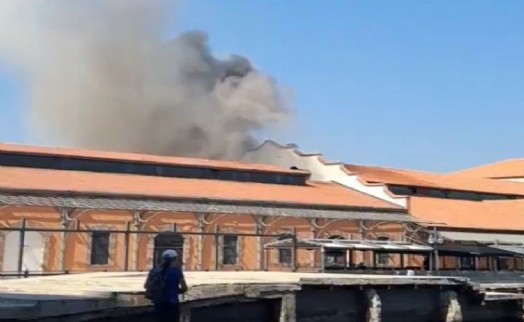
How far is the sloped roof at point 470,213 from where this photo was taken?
39844mm

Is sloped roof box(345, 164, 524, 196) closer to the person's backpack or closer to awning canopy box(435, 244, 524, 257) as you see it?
awning canopy box(435, 244, 524, 257)

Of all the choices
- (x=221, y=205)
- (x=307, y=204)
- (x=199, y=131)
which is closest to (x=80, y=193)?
(x=221, y=205)

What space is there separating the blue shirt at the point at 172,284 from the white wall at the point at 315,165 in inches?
1178

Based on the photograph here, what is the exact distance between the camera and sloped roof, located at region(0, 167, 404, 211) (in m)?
29.8

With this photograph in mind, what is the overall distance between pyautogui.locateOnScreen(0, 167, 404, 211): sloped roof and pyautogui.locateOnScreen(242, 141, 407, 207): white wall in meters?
0.77

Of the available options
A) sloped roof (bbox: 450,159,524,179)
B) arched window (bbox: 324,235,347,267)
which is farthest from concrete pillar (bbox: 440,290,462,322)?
sloped roof (bbox: 450,159,524,179)

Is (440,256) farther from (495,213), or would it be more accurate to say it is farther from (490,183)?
(490,183)

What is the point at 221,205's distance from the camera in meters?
33.1

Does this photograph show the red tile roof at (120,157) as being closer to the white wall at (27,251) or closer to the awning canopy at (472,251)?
the white wall at (27,251)

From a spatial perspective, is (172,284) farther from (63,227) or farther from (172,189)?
(172,189)

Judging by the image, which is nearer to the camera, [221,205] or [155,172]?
[221,205]

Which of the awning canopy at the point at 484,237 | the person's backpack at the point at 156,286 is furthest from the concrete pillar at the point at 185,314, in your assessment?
the awning canopy at the point at 484,237

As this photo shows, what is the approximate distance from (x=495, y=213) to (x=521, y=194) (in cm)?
1110

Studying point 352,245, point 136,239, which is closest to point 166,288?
point 136,239
